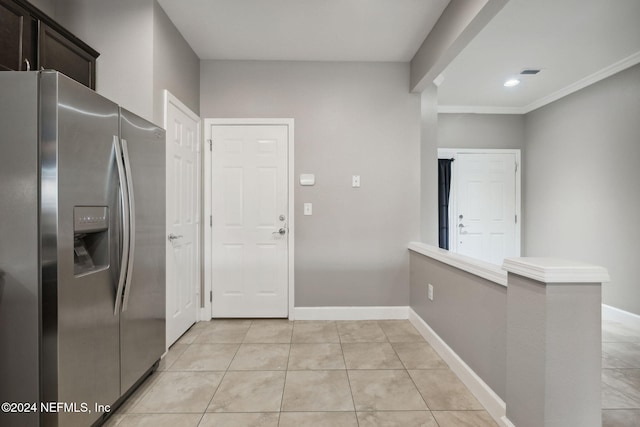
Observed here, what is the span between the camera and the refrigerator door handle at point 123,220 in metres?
1.51

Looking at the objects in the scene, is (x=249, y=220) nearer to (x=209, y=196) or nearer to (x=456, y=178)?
(x=209, y=196)

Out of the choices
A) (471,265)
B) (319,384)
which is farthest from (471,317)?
(319,384)

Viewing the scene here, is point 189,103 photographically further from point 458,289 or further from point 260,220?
point 458,289

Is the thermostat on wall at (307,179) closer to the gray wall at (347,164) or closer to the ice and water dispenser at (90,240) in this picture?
the gray wall at (347,164)

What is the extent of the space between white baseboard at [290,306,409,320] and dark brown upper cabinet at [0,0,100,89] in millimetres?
2665

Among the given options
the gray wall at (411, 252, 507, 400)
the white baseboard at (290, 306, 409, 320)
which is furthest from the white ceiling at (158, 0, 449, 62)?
the white baseboard at (290, 306, 409, 320)

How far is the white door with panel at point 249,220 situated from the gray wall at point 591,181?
3.60 metres

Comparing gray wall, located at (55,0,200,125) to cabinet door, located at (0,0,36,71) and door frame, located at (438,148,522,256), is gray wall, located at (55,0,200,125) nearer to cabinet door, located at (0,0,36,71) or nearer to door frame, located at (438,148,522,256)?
cabinet door, located at (0,0,36,71)

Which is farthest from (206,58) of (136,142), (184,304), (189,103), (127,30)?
(184,304)

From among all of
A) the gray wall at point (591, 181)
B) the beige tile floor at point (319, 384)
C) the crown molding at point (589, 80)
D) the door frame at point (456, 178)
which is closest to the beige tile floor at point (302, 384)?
the beige tile floor at point (319, 384)

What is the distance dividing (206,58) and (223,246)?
6.41 ft

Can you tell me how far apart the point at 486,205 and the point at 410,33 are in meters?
2.90

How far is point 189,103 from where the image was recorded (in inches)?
108

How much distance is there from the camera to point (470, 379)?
6.03 ft
